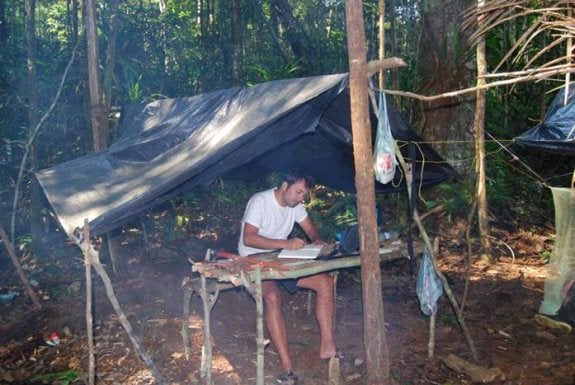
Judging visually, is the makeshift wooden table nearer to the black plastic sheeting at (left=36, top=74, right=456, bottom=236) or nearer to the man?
the man

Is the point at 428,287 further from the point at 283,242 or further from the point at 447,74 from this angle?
the point at 447,74

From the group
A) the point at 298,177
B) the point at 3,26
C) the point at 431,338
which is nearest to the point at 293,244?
the point at 298,177

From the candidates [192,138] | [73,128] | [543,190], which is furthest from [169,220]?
[543,190]

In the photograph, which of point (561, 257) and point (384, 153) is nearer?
point (384, 153)

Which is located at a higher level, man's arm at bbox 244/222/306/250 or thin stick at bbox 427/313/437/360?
man's arm at bbox 244/222/306/250

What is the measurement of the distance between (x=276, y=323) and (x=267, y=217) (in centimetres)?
92

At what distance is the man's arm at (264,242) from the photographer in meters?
4.12

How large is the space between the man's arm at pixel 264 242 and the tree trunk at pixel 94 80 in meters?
2.44

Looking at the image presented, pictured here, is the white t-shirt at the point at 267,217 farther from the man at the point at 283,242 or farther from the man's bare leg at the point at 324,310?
the man's bare leg at the point at 324,310

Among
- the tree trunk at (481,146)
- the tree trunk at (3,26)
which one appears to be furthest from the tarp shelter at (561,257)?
the tree trunk at (3,26)

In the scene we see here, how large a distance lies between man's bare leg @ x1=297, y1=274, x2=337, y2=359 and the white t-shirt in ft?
1.79

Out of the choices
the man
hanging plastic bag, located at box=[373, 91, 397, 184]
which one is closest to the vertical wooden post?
the man

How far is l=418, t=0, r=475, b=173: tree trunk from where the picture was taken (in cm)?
657

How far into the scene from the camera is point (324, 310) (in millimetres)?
3955
